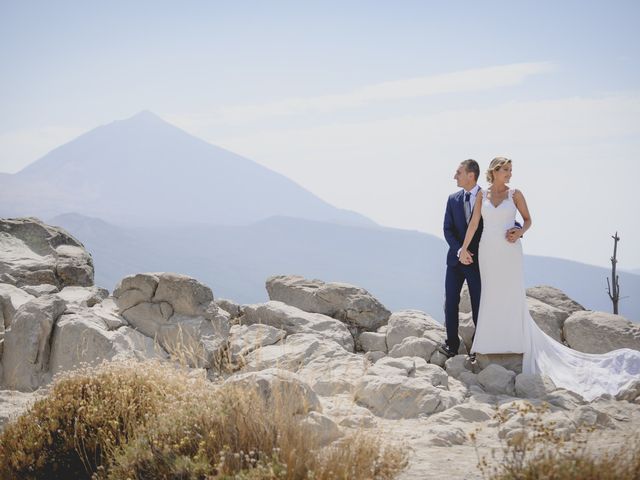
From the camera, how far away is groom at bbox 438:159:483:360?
9289 millimetres

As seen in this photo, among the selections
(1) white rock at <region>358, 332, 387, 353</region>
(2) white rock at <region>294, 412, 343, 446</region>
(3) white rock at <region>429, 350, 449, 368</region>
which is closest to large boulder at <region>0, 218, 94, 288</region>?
(1) white rock at <region>358, 332, 387, 353</region>

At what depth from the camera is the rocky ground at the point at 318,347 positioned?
6632 millimetres

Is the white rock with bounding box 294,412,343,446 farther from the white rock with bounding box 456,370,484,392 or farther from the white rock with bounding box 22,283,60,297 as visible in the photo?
the white rock with bounding box 22,283,60,297

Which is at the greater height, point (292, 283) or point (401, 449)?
point (292, 283)

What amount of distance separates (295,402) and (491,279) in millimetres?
3926

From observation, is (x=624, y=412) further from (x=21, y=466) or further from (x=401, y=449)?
(x=21, y=466)

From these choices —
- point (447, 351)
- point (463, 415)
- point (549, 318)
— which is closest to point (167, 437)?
point (463, 415)

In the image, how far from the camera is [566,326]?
34.1 feet

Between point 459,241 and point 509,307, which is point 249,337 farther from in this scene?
point 509,307

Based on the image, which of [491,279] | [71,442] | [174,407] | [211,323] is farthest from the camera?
[211,323]

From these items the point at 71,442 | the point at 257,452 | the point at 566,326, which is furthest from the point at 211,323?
the point at 566,326

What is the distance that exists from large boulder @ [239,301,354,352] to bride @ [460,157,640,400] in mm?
2222

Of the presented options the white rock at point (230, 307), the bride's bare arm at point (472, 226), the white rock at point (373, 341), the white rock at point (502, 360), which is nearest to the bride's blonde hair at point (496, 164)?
the bride's bare arm at point (472, 226)

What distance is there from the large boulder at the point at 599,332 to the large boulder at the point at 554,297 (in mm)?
1019
